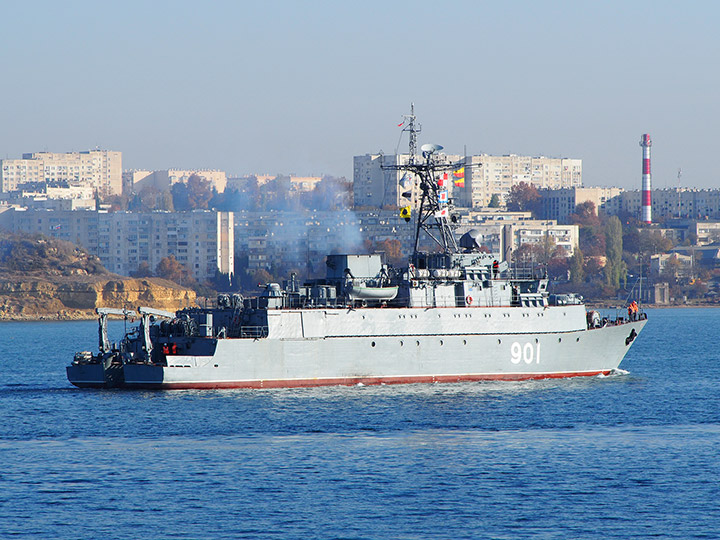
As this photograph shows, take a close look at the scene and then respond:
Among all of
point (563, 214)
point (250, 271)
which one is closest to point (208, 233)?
point (250, 271)

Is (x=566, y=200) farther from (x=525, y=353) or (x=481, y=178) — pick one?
(x=525, y=353)

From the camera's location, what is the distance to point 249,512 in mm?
23281

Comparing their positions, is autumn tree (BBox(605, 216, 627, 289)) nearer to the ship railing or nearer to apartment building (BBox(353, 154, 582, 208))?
apartment building (BBox(353, 154, 582, 208))

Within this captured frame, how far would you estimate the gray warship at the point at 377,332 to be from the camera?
38.3m

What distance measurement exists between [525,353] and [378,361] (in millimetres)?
5879

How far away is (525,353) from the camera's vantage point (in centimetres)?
4162

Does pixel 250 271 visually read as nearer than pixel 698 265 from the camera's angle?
Yes

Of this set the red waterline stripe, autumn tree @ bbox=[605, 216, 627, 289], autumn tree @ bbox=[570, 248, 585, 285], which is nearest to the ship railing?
the red waterline stripe

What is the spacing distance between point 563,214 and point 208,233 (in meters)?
64.3

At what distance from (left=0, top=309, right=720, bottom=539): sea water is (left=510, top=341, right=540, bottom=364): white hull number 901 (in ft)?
3.32

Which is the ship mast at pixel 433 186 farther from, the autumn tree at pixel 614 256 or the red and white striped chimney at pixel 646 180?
the red and white striped chimney at pixel 646 180

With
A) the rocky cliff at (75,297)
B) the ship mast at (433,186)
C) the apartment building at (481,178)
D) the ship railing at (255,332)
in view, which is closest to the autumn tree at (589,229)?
the apartment building at (481,178)

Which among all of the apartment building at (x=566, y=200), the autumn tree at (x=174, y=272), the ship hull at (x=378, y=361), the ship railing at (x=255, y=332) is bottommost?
the ship hull at (x=378, y=361)

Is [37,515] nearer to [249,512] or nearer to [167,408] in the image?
[249,512]
